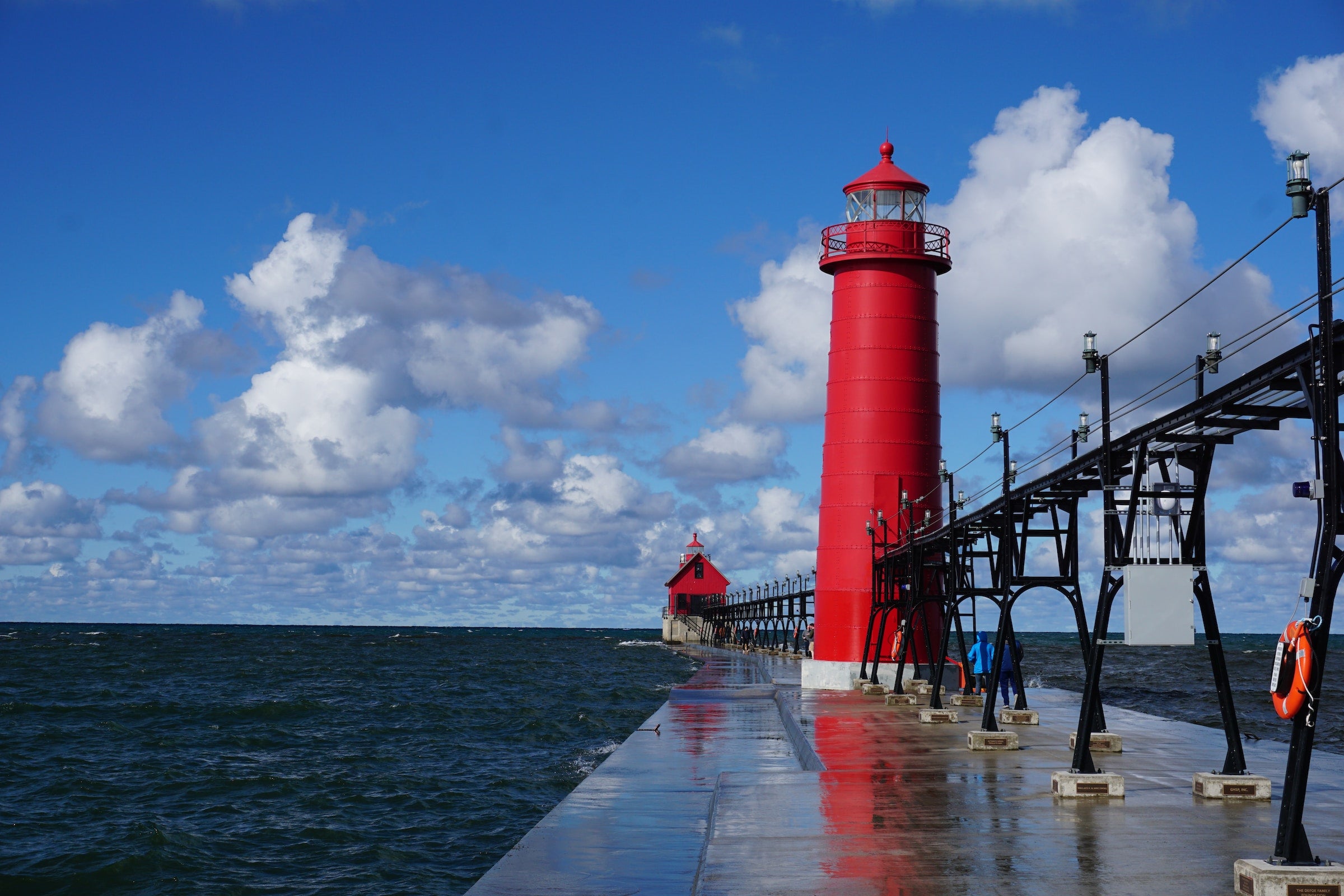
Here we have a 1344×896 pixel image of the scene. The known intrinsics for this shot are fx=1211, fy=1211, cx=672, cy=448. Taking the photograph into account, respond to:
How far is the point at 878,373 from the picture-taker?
27719 millimetres

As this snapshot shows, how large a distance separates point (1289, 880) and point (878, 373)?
68.7 feet

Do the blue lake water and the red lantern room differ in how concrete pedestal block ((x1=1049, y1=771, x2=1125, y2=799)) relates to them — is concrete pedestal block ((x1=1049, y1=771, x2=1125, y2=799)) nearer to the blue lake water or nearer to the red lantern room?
the blue lake water

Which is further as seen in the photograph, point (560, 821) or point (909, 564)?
point (909, 564)

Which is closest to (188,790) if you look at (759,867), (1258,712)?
(759,867)

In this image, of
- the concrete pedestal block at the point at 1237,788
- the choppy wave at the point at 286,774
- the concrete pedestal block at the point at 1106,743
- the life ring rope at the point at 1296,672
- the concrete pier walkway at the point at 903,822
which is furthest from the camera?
the concrete pedestal block at the point at 1106,743

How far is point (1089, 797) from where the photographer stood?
11.4 m

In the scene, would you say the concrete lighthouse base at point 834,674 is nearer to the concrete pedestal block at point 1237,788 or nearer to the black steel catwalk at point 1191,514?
the black steel catwalk at point 1191,514

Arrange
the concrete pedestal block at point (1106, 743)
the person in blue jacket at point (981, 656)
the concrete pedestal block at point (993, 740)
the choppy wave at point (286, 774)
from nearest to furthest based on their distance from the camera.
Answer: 1. the choppy wave at point (286, 774)
2. the concrete pedestal block at point (1106, 743)
3. the concrete pedestal block at point (993, 740)
4. the person in blue jacket at point (981, 656)

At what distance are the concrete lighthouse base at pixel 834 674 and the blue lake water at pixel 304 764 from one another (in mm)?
4746

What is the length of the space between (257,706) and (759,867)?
29.0 meters

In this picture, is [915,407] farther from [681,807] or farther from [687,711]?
[681,807]

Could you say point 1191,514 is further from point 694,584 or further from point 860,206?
point 694,584

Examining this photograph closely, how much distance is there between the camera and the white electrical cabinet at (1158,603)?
11.0 metres

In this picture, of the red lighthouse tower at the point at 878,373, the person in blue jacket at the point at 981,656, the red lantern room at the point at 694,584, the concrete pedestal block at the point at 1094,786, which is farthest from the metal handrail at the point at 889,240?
the red lantern room at the point at 694,584
